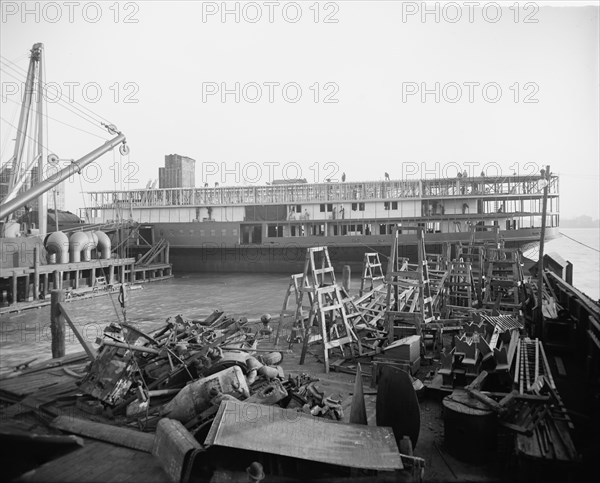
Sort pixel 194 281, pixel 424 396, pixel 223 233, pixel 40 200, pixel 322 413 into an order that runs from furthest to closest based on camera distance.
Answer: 1. pixel 223 233
2. pixel 194 281
3. pixel 40 200
4. pixel 424 396
5. pixel 322 413

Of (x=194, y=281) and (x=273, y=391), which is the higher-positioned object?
(x=273, y=391)

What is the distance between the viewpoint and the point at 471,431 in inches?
177

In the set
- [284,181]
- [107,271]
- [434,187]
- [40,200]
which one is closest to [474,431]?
[107,271]

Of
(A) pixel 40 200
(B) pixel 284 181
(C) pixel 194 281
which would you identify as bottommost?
(C) pixel 194 281

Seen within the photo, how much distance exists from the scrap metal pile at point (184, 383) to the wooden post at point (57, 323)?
2.14 metres

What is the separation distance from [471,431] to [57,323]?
8662 mm

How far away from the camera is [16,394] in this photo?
668cm

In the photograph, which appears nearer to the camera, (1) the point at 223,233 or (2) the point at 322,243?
(2) the point at 322,243

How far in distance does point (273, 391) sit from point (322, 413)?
759 mm

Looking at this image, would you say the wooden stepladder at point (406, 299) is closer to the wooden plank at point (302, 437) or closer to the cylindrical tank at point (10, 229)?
the wooden plank at point (302, 437)

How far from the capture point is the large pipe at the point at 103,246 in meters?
24.0

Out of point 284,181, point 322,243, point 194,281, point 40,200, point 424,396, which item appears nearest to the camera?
point 424,396

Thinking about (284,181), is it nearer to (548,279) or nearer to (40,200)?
(40,200)

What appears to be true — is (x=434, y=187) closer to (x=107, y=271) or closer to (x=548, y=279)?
(x=548, y=279)
